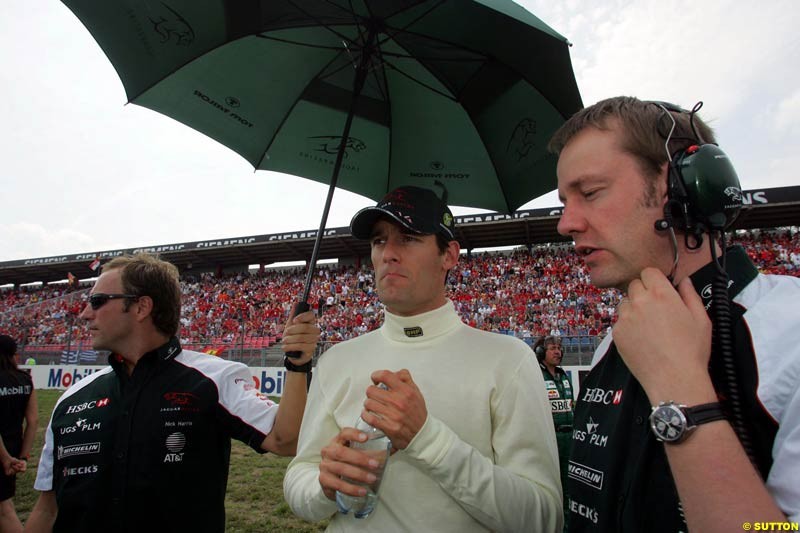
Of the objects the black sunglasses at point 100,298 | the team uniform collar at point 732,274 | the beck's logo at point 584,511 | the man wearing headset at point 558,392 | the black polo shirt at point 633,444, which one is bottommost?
the man wearing headset at point 558,392

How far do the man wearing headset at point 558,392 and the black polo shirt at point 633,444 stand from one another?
323 cm

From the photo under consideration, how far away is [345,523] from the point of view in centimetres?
167

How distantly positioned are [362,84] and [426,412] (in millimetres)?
2248

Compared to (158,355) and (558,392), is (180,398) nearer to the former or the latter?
(158,355)

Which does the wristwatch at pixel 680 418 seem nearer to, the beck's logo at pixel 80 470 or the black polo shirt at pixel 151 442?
the black polo shirt at pixel 151 442

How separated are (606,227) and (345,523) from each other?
1.36 metres

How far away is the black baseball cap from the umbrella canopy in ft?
2.87

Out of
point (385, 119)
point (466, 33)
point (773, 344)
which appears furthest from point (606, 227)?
point (385, 119)

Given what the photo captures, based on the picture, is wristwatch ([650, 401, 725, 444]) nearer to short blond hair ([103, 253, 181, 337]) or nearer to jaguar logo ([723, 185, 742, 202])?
jaguar logo ([723, 185, 742, 202])

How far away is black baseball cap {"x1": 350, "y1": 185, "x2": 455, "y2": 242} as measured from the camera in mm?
2084

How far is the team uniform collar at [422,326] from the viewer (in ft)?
6.55

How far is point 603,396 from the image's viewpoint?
155 centimetres

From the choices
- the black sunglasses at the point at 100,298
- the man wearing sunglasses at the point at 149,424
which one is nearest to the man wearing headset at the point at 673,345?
the man wearing sunglasses at the point at 149,424

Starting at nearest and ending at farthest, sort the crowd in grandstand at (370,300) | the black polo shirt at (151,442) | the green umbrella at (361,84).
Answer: the black polo shirt at (151,442) < the green umbrella at (361,84) < the crowd in grandstand at (370,300)
